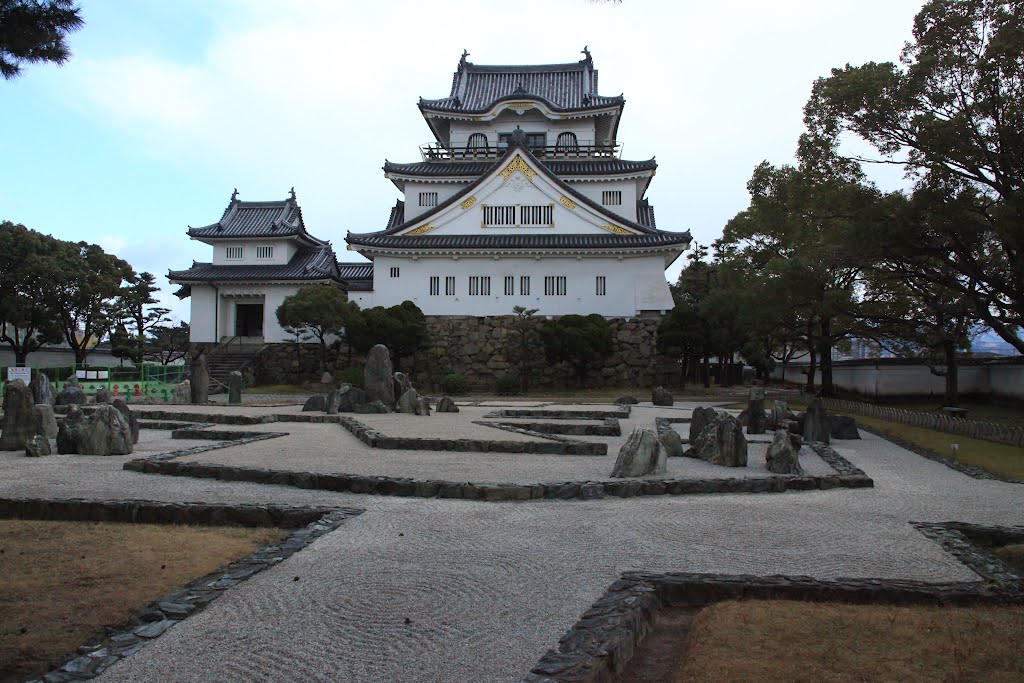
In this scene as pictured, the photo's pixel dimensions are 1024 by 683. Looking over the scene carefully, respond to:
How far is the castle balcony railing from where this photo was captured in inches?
1719

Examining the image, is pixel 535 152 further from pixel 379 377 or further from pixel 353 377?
pixel 379 377

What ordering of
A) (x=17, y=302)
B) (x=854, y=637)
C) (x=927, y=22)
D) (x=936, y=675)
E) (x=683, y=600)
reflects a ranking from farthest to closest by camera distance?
(x=17, y=302) < (x=927, y=22) < (x=683, y=600) < (x=854, y=637) < (x=936, y=675)

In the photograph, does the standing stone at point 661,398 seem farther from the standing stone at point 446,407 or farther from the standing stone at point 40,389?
the standing stone at point 40,389

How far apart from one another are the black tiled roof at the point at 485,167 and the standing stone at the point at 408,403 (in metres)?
23.4

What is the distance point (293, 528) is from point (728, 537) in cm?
464

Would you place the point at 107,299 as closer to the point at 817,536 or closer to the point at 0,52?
the point at 0,52

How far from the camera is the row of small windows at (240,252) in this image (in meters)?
43.4

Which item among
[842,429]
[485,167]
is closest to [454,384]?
[485,167]

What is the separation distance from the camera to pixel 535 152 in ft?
143

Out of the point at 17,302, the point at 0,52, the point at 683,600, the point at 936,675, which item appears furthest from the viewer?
the point at 17,302

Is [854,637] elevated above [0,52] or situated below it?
below

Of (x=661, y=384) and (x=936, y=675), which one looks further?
(x=661, y=384)

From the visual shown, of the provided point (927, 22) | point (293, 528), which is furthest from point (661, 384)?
point (293, 528)

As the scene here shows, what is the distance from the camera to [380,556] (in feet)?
22.6
